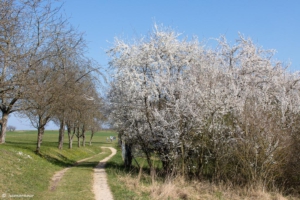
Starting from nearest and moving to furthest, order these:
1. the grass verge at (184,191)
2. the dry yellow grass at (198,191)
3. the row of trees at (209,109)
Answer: the grass verge at (184,191), the dry yellow grass at (198,191), the row of trees at (209,109)

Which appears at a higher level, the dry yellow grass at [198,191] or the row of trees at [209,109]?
the row of trees at [209,109]

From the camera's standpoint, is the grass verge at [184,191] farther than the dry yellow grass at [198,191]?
No

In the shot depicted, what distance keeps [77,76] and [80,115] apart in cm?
390

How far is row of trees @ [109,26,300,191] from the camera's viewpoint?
43.9ft

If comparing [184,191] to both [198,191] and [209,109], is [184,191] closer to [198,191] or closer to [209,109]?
[198,191]

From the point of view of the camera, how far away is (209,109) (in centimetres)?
1478

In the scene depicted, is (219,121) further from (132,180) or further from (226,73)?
(132,180)

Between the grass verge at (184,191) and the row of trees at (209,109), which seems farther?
the row of trees at (209,109)

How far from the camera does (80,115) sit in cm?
3003

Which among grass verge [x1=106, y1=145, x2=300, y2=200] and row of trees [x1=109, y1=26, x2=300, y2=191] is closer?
grass verge [x1=106, y1=145, x2=300, y2=200]

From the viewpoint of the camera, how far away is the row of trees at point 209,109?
43.9 ft

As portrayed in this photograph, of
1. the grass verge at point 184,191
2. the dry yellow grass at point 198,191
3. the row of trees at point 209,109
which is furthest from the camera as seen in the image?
the row of trees at point 209,109

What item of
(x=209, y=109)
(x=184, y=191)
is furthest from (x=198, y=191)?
(x=209, y=109)

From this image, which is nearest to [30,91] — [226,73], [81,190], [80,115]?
[81,190]
